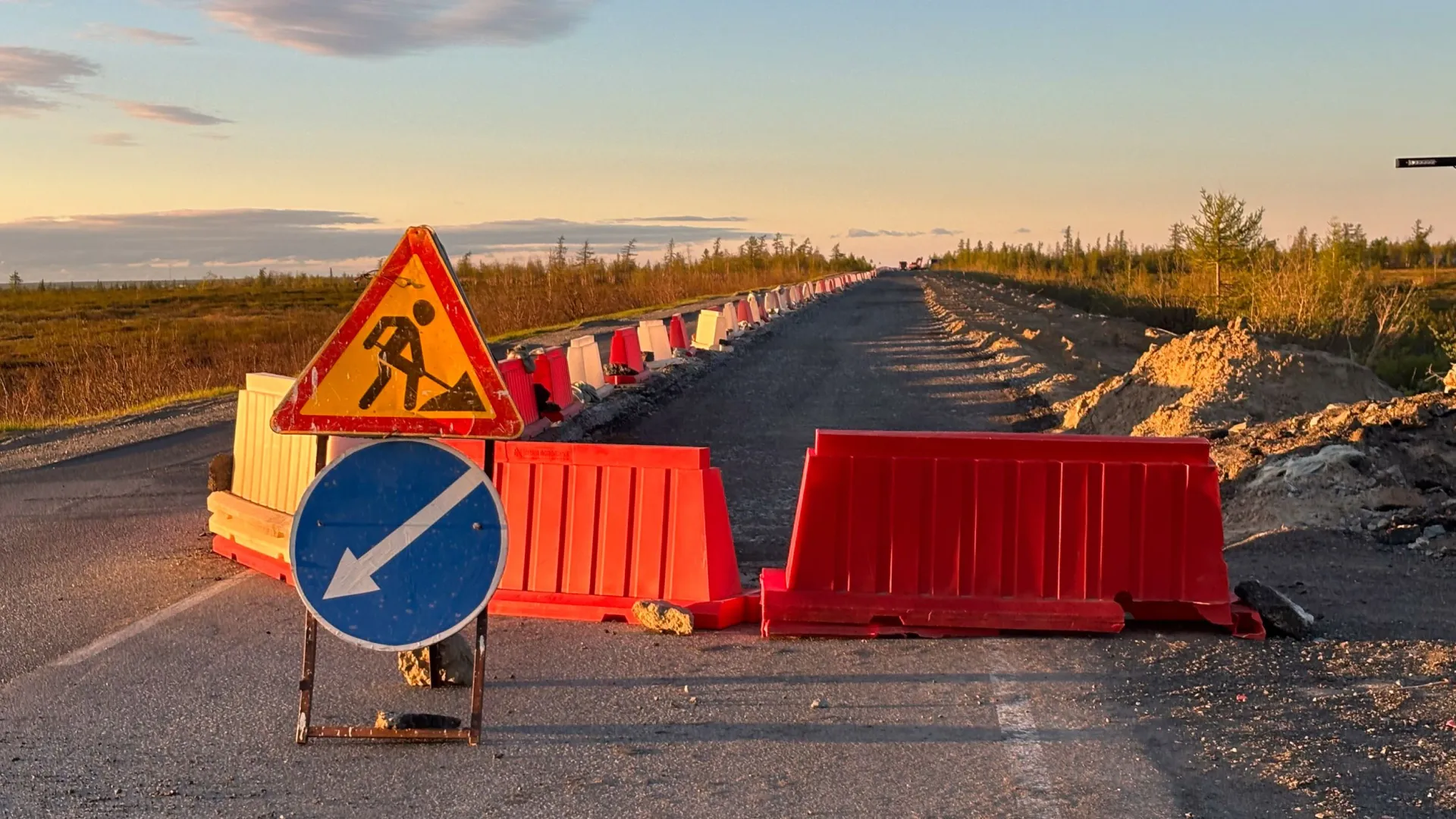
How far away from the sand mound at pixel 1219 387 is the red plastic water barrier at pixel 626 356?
5860mm

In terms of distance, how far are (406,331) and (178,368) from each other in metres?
24.6

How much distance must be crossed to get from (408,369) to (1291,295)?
27.9 metres

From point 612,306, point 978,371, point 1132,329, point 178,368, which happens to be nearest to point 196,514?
point 978,371

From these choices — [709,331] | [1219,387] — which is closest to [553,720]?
[1219,387]

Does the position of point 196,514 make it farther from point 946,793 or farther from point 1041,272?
point 1041,272

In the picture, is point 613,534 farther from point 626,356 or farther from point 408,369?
point 626,356

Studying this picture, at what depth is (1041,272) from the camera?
110 metres

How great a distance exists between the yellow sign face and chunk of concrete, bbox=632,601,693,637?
1.89 m

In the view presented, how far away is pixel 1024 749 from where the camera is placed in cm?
507

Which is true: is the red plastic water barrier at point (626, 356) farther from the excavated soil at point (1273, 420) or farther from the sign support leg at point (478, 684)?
the sign support leg at point (478, 684)

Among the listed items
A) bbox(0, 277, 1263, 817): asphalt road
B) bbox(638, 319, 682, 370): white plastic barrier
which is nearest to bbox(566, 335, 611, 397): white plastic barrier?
bbox(638, 319, 682, 370): white plastic barrier

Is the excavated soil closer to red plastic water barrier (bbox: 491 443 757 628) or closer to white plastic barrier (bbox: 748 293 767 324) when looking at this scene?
red plastic water barrier (bbox: 491 443 757 628)

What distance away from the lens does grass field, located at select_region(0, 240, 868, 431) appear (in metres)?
23.8

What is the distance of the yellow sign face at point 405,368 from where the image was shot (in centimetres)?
529
